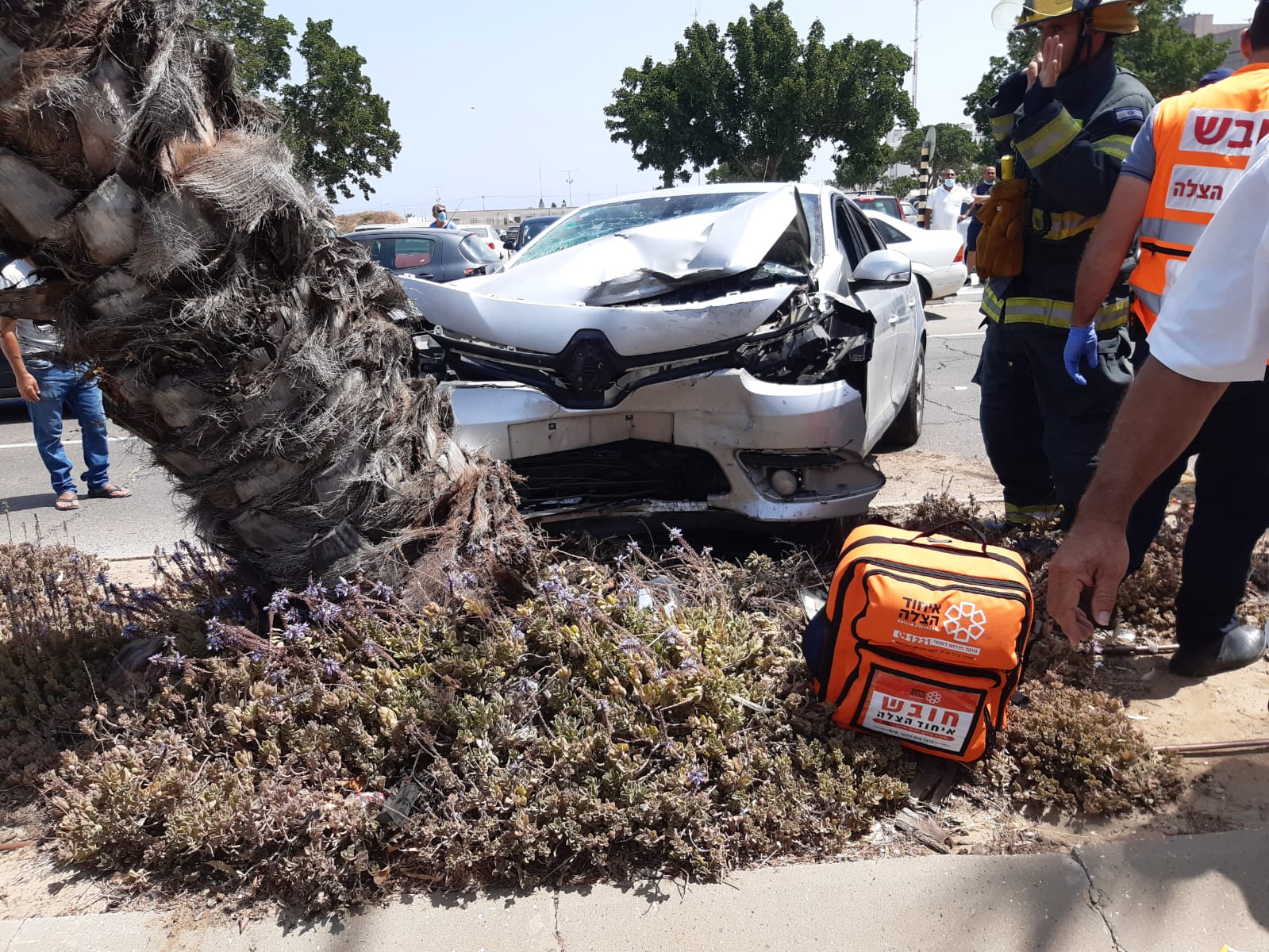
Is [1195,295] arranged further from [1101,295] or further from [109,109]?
[109,109]

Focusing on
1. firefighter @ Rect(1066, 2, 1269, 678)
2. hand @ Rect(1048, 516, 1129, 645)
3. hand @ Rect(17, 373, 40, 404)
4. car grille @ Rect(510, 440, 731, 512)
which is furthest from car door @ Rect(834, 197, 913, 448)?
hand @ Rect(17, 373, 40, 404)

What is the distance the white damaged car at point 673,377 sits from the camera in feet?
11.2

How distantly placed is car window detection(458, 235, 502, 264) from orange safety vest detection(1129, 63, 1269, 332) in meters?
9.48

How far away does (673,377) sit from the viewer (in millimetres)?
3418

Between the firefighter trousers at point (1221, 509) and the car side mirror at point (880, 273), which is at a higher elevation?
the car side mirror at point (880, 273)

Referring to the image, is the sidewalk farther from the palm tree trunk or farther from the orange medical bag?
the palm tree trunk

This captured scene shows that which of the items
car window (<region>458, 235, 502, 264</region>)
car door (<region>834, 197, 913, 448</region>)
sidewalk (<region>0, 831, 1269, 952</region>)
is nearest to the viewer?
sidewalk (<region>0, 831, 1269, 952</region>)

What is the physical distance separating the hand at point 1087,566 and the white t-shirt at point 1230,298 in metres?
0.34

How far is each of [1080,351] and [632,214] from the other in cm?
268

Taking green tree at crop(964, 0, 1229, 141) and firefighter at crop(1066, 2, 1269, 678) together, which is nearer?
firefighter at crop(1066, 2, 1269, 678)

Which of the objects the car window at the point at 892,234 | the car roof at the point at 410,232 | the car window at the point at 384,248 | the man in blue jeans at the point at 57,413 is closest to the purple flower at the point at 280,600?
the man in blue jeans at the point at 57,413

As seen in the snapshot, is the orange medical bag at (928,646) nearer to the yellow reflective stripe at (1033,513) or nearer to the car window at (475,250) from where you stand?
the yellow reflective stripe at (1033,513)

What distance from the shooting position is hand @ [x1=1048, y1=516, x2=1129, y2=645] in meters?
1.74

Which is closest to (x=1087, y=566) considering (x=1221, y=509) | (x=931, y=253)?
(x=1221, y=509)
